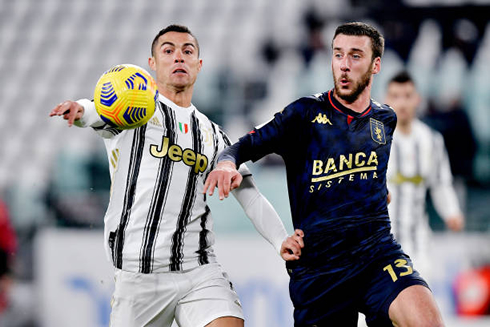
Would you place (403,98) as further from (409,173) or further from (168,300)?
(168,300)

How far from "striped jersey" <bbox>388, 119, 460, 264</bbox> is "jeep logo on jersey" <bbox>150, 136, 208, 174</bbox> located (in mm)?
2941

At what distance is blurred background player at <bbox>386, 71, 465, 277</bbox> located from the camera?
21.6ft

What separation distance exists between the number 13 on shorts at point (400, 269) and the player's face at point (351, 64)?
948 millimetres

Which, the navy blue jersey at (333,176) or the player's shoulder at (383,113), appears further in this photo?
the player's shoulder at (383,113)

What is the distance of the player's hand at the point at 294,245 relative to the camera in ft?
12.7

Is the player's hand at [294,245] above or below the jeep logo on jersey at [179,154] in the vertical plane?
below

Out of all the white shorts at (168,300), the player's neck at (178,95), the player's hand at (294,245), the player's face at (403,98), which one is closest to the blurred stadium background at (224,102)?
the player's face at (403,98)

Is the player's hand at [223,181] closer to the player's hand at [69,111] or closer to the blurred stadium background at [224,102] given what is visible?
the player's hand at [69,111]

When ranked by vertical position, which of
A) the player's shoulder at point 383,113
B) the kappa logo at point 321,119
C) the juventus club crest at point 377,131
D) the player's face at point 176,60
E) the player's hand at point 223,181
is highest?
the player's face at point 176,60

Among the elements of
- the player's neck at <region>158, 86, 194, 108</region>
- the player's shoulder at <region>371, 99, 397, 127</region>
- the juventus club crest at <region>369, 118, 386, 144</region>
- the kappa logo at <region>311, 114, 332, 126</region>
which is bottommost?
the juventus club crest at <region>369, 118, 386, 144</region>

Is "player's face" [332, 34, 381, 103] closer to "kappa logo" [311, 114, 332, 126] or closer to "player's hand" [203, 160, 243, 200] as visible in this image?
"kappa logo" [311, 114, 332, 126]

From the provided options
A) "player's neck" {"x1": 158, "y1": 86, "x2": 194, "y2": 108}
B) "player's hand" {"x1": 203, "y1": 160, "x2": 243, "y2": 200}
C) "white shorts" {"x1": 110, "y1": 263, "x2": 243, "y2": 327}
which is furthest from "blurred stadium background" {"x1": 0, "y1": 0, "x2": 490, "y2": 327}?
"player's hand" {"x1": 203, "y1": 160, "x2": 243, "y2": 200}

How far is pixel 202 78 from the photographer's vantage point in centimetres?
1080

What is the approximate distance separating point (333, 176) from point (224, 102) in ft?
22.6
